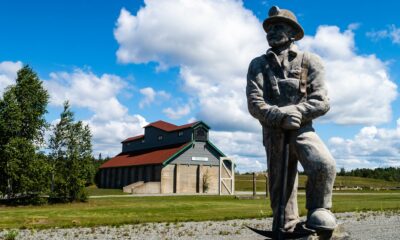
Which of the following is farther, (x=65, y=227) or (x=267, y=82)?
(x=65, y=227)

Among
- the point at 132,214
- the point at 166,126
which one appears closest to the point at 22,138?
the point at 132,214

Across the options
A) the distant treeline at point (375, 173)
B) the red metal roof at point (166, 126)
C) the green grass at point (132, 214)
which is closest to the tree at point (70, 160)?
the green grass at point (132, 214)

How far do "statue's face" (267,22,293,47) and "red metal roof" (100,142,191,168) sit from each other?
4266 centimetres

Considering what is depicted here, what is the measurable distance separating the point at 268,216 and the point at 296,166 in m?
10.9

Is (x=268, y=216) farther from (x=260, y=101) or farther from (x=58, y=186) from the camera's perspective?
(x=58, y=186)

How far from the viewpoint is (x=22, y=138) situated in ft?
89.4

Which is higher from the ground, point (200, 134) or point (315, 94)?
point (200, 134)

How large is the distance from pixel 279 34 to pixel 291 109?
3.87 ft

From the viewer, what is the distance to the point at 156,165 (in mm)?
49781

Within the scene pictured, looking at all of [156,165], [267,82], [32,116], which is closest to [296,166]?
[267,82]

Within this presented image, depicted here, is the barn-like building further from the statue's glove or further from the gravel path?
the statue's glove

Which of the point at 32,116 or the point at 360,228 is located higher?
the point at 32,116

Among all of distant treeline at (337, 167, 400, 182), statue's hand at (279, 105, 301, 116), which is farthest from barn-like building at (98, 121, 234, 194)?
distant treeline at (337, 167, 400, 182)

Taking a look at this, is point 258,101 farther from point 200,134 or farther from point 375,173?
point 375,173
